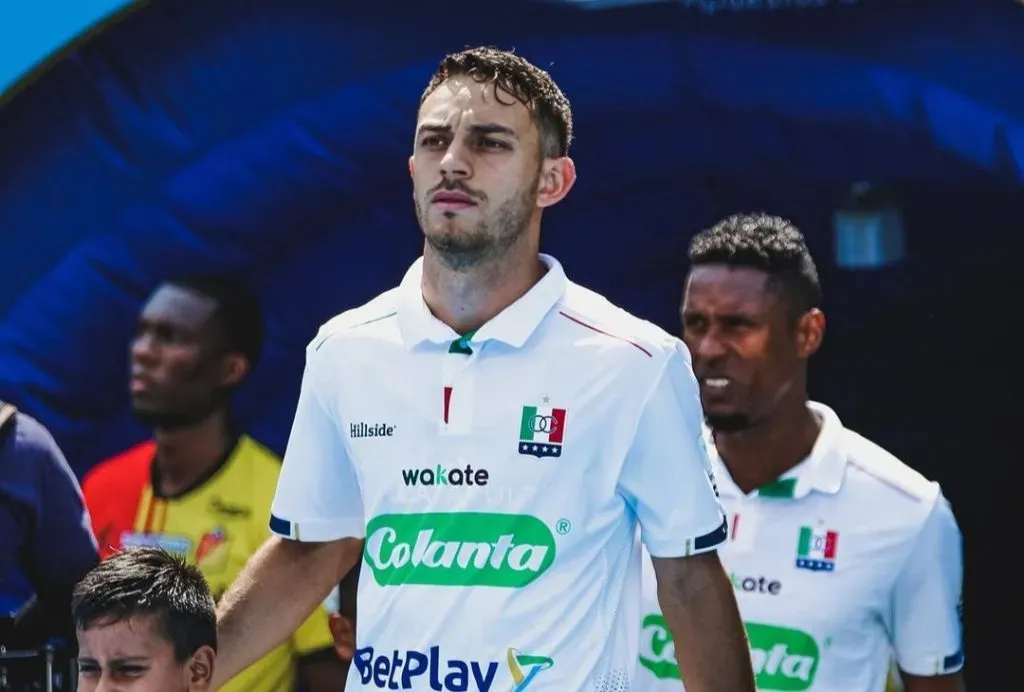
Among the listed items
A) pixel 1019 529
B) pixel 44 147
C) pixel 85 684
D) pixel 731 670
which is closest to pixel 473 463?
pixel 731 670

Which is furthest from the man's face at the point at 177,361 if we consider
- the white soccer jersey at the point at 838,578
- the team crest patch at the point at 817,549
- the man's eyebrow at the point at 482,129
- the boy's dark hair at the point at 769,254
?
the man's eyebrow at the point at 482,129

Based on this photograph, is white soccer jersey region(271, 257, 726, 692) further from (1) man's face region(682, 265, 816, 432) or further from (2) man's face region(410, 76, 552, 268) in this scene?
(1) man's face region(682, 265, 816, 432)

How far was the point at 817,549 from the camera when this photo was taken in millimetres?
4969

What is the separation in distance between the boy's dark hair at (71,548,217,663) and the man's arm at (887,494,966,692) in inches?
70.2

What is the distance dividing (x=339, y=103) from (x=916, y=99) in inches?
63.0

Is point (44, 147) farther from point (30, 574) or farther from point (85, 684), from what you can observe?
point (85, 684)

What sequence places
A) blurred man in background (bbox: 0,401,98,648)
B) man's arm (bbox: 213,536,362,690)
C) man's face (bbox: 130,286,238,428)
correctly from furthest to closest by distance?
man's face (bbox: 130,286,238,428) → blurred man in background (bbox: 0,401,98,648) → man's arm (bbox: 213,536,362,690)

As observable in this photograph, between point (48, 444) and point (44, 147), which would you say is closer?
point (48, 444)

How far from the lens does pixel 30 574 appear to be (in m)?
4.83

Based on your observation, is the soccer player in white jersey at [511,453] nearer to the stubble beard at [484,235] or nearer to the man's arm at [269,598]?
the stubble beard at [484,235]

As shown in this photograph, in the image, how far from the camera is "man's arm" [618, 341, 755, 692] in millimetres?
3586

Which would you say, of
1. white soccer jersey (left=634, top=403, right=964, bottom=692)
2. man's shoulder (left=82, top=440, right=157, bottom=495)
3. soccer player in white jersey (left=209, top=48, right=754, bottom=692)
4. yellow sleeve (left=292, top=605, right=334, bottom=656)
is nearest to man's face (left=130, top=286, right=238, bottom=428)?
man's shoulder (left=82, top=440, right=157, bottom=495)

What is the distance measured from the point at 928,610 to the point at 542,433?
1689 millimetres

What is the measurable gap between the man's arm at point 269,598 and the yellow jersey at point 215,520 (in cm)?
179
